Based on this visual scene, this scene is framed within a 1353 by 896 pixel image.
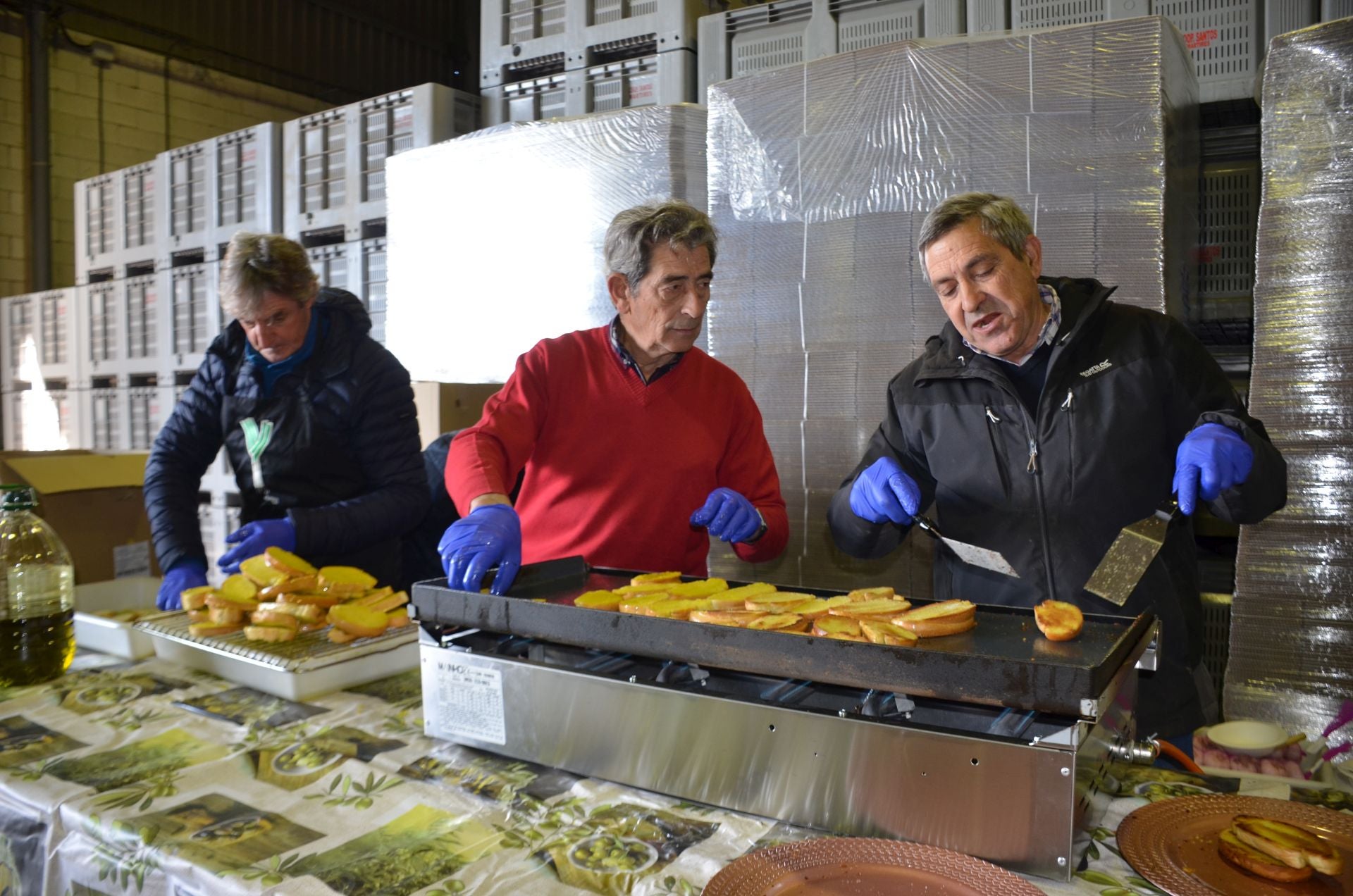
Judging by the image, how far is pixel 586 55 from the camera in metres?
3.71

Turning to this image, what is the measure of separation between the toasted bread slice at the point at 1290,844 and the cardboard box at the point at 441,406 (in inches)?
114

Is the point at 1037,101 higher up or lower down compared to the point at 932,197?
higher up

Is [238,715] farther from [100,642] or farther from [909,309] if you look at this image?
[909,309]

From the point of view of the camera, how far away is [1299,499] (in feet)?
7.65

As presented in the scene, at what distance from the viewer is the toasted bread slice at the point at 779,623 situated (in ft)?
3.88

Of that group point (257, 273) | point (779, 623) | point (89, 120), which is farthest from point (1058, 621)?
point (89, 120)

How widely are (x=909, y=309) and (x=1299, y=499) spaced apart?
1.09 metres

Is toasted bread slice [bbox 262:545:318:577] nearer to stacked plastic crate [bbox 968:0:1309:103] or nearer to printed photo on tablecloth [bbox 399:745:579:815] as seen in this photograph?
printed photo on tablecloth [bbox 399:745:579:815]

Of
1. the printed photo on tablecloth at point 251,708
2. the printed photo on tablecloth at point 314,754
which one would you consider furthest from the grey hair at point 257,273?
the printed photo on tablecloth at point 314,754

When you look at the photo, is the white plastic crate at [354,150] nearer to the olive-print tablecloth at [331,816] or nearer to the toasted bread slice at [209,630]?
the toasted bread slice at [209,630]

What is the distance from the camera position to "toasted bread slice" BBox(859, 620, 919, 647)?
3.63ft

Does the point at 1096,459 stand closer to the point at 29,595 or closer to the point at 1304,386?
the point at 1304,386

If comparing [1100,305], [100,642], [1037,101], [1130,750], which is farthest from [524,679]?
[1037,101]

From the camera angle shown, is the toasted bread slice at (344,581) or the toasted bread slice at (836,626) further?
the toasted bread slice at (344,581)
